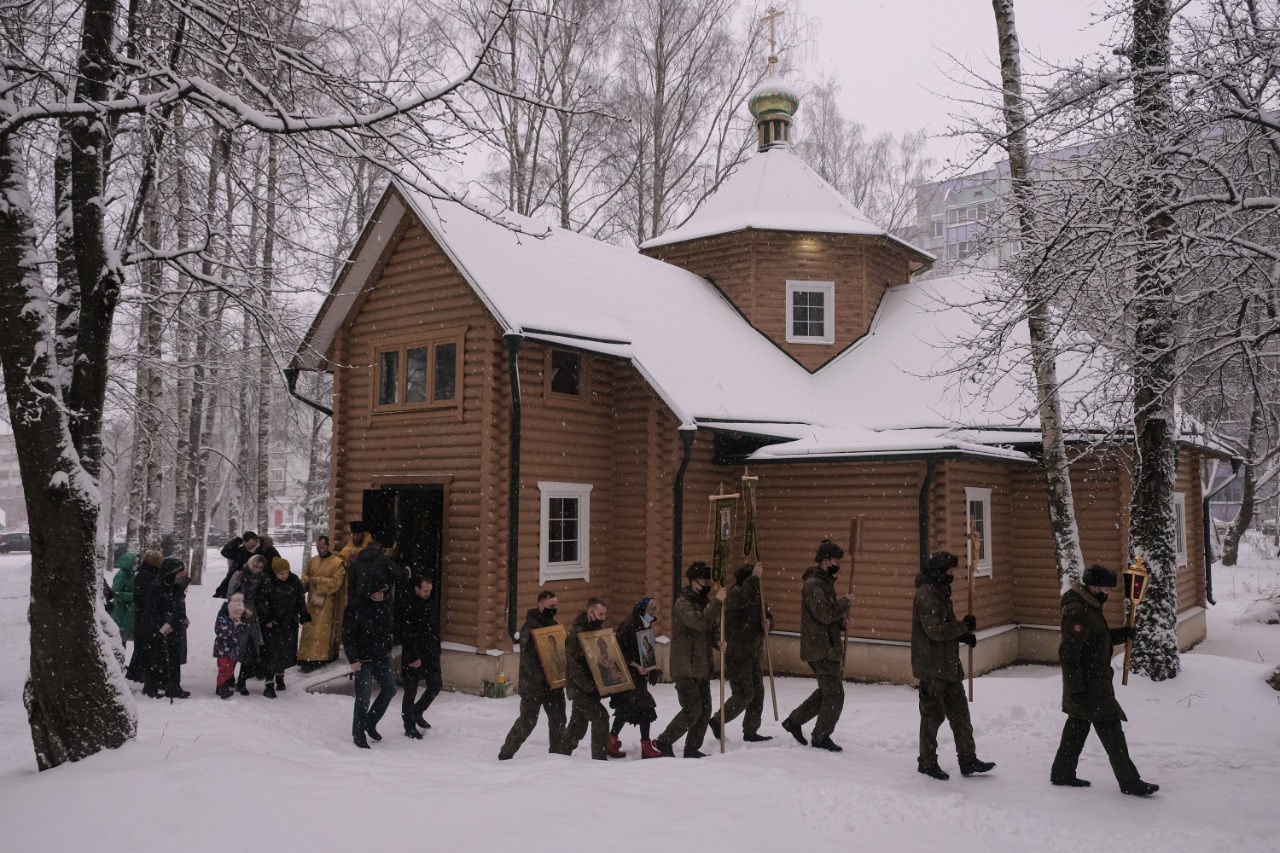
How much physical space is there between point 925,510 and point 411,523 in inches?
288

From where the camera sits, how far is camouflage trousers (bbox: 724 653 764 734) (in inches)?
344

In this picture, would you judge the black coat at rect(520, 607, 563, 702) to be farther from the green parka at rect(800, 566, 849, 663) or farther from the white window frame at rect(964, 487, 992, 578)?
the white window frame at rect(964, 487, 992, 578)

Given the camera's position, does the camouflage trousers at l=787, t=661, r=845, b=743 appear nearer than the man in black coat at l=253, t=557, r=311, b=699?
Yes

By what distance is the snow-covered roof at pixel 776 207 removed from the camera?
672 inches

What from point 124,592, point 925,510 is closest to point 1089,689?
point 925,510

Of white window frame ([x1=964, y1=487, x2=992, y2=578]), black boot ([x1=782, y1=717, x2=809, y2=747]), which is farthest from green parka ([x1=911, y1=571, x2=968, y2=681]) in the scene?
white window frame ([x1=964, y1=487, x2=992, y2=578])

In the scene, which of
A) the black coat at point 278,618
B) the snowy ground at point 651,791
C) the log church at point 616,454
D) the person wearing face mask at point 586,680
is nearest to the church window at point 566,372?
the log church at point 616,454

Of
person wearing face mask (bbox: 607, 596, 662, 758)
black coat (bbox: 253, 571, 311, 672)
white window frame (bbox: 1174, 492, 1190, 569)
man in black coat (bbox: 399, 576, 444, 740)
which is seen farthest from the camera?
white window frame (bbox: 1174, 492, 1190, 569)

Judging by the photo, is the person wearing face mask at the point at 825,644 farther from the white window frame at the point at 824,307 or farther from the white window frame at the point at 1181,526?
the white window frame at the point at 1181,526

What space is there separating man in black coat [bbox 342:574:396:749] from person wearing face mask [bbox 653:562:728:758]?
2791 millimetres

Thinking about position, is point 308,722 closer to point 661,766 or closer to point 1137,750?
point 661,766

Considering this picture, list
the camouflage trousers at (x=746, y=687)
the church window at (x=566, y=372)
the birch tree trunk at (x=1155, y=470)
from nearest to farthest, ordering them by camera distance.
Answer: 1. the camouflage trousers at (x=746, y=687)
2. the birch tree trunk at (x=1155, y=470)
3. the church window at (x=566, y=372)

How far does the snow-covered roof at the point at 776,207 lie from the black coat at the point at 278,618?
32.7ft

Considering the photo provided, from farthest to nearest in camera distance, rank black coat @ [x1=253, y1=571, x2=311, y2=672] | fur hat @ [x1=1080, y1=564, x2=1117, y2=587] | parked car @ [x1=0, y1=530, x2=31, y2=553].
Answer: parked car @ [x1=0, y1=530, x2=31, y2=553], black coat @ [x1=253, y1=571, x2=311, y2=672], fur hat @ [x1=1080, y1=564, x2=1117, y2=587]
